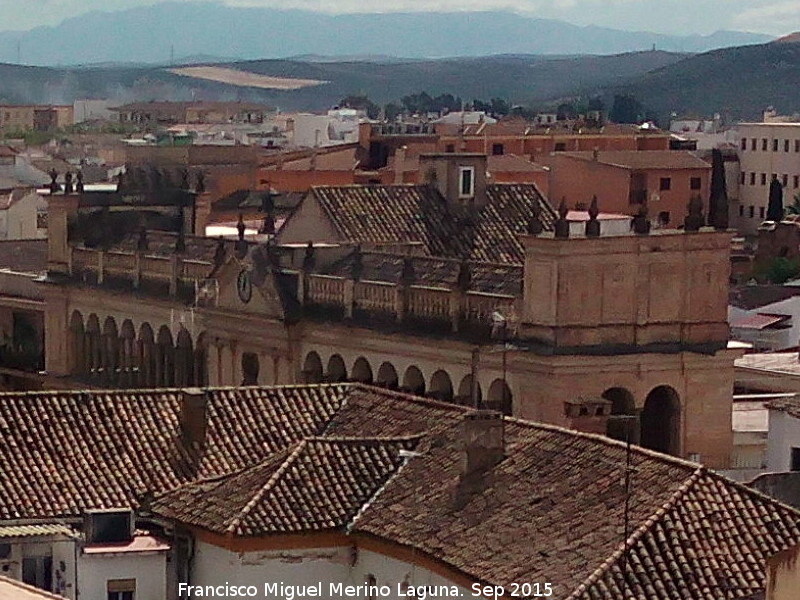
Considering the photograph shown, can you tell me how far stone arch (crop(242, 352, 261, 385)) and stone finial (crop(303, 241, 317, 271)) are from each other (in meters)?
2.10

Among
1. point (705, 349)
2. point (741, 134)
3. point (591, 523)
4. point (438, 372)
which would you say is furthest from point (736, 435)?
point (741, 134)

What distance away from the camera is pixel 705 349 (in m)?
44.6

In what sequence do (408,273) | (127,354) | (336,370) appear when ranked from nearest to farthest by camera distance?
(408,273)
(336,370)
(127,354)

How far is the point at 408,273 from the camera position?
4722 centimetres

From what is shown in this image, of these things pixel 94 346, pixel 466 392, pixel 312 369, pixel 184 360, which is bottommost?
pixel 94 346

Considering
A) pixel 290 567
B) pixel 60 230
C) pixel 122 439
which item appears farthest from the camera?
pixel 60 230

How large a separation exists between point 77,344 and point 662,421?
59.2 feet

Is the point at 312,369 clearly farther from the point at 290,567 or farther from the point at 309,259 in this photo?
the point at 290,567

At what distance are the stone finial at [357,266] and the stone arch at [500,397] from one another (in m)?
5.32

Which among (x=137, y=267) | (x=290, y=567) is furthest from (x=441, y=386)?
(x=290, y=567)

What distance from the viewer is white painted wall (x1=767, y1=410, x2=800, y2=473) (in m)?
41.3

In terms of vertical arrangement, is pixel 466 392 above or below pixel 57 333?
above

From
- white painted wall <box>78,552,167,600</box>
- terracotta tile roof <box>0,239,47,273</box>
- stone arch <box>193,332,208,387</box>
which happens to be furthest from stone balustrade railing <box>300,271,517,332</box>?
terracotta tile roof <box>0,239,47,273</box>

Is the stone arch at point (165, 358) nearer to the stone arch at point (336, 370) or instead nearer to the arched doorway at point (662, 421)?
the stone arch at point (336, 370)
